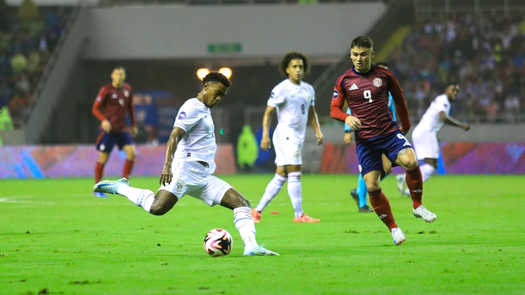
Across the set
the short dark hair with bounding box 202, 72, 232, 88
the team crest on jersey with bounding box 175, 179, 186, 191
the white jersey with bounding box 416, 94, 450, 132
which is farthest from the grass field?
the white jersey with bounding box 416, 94, 450, 132

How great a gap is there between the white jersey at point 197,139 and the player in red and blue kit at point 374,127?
4.78ft

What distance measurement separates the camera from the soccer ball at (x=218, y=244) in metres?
7.49

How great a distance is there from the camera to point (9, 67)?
33781 millimetres

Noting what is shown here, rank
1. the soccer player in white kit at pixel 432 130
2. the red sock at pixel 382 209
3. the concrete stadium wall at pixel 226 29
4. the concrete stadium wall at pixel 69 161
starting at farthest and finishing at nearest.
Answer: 1. the concrete stadium wall at pixel 226 29
2. the concrete stadium wall at pixel 69 161
3. the soccer player in white kit at pixel 432 130
4. the red sock at pixel 382 209

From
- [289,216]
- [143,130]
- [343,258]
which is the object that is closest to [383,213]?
[343,258]

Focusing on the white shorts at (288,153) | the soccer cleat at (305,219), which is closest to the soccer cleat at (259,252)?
the soccer cleat at (305,219)

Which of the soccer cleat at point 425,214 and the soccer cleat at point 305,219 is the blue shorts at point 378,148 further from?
the soccer cleat at point 305,219

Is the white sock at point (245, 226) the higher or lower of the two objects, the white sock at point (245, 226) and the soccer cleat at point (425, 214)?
the higher

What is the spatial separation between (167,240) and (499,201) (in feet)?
25.3

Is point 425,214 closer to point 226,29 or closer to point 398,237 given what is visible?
point 398,237

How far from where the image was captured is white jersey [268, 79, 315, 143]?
38.9 ft

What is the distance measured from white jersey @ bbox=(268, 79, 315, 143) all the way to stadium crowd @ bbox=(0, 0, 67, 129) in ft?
73.5

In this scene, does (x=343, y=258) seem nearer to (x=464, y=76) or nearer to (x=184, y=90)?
(x=464, y=76)

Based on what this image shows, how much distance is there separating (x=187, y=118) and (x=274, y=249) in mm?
1607
